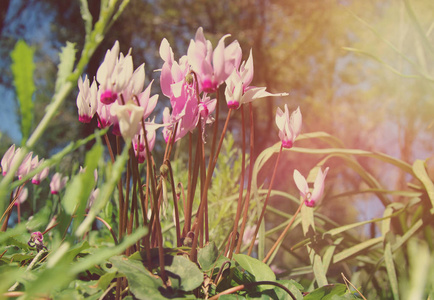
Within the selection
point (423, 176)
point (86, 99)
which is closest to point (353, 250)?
point (423, 176)

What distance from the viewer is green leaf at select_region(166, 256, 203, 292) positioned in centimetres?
34

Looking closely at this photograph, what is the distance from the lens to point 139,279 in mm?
327

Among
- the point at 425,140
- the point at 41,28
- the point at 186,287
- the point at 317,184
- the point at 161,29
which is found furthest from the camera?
the point at 161,29

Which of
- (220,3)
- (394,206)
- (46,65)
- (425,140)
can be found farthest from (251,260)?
(220,3)

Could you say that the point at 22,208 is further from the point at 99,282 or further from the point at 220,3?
the point at 220,3

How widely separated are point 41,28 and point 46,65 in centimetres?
47

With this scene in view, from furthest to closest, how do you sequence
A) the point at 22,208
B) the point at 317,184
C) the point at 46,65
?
the point at 46,65, the point at 22,208, the point at 317,184

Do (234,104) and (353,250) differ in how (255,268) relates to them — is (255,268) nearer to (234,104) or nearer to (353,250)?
(234,104)

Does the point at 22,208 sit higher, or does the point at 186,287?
the point at 186,287

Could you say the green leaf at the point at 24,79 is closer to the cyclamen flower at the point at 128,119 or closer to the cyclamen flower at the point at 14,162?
the cyclamen flower at the point at 128,119

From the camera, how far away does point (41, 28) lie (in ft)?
12.1

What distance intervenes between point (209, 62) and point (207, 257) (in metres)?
0.21

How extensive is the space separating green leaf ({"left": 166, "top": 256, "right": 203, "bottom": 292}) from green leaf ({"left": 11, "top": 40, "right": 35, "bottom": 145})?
182 millimetres

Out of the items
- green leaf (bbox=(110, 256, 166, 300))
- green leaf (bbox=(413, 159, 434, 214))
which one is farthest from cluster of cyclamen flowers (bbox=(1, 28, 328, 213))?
green leaf (bbox=(413, 159, 434, 214))
